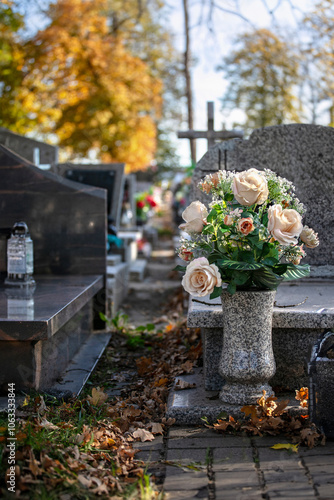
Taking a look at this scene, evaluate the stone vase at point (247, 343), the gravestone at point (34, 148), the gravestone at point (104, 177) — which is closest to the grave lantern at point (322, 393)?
the stone vase at point (247, 343)

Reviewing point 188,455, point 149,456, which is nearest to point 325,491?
point 188,455

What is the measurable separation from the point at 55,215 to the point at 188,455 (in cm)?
330

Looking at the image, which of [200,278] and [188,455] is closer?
[188,455]

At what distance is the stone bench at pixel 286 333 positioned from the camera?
12.8ft

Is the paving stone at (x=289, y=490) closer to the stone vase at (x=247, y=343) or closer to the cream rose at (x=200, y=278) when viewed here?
the stone vase at (x=247, y=343)

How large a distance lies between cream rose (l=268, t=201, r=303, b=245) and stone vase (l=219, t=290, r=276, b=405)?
370 mm

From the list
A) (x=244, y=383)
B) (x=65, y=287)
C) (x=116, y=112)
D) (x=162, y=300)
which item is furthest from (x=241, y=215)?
(x=116, y=112)

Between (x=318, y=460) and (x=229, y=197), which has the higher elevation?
(x=229, y=197)

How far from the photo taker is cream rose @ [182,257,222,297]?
3.35 meters

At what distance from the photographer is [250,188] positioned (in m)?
3.41

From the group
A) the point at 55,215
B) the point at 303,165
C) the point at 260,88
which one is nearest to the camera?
the point at 303,165

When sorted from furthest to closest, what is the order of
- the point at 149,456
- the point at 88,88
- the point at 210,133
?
the point at 88,88
the point at 210,133
the point at 149,456

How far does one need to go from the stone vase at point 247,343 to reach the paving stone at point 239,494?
82cm

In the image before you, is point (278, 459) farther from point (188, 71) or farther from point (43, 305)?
point (188, 71)
